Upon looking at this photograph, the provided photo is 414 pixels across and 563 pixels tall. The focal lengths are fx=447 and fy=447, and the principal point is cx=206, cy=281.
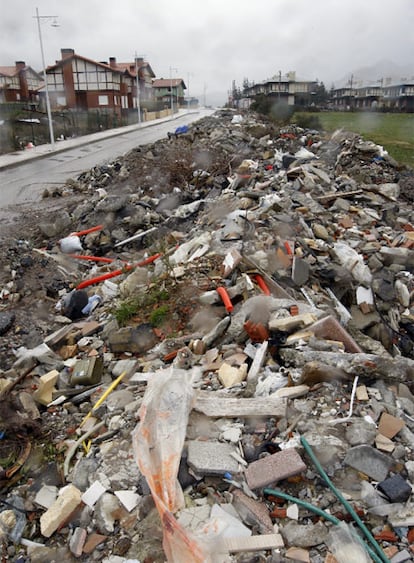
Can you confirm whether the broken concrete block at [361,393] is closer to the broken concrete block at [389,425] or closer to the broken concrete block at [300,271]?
the broken concrete block at [389,425]

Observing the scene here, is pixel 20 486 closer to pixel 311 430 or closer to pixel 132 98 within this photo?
pixel 311 430

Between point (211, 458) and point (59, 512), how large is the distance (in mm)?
1034

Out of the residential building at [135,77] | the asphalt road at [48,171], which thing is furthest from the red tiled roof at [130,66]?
the asphalt road at [48,171]

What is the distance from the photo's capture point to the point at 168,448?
2920 millimetres

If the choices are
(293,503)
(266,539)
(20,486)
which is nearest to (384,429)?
(293,503)

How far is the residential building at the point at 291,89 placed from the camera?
105 ft

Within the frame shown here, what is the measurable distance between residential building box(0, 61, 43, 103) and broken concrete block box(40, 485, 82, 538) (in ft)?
174

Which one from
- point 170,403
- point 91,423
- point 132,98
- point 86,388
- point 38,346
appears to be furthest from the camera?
point 132,98

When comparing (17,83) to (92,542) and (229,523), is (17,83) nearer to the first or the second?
(92,542)

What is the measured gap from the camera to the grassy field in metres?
23.8

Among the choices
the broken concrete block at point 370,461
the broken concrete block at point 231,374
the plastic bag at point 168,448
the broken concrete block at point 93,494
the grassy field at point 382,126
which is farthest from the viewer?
the grassy field at point 382,126

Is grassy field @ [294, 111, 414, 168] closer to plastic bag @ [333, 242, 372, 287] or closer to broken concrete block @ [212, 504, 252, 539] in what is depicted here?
plastic bag @ [333, 242, 372, 287]

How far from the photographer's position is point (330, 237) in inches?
314

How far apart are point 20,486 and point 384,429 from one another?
2.68 meters
